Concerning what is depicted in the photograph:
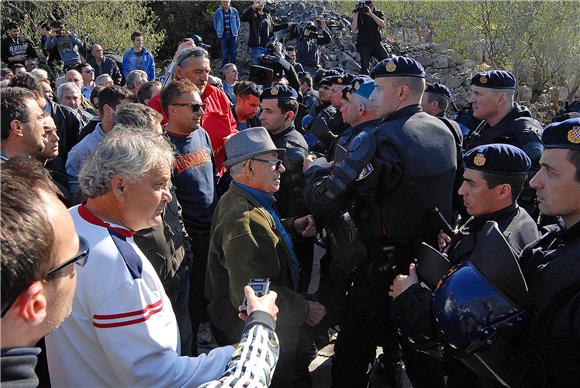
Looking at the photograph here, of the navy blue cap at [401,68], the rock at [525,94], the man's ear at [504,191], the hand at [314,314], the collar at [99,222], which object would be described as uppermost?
the collar at [99,222]

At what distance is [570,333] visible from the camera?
2061 mm

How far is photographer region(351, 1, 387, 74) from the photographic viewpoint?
45.6 ft

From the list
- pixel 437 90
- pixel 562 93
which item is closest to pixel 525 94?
pixel 562 93

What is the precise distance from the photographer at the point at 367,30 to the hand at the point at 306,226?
11208 millimetres

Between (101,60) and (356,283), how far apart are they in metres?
11.2

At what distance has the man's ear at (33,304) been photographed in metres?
1.27

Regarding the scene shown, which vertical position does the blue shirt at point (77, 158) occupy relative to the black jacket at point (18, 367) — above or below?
below

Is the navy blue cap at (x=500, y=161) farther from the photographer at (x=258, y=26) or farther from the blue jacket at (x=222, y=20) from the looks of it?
the blue jacket at (x=222, y=20)

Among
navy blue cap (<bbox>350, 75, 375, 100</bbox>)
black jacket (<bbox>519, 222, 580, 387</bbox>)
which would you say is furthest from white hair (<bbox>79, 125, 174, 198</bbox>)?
navy blue cap (<bbox>350, 75, 375, 100</bbox>)

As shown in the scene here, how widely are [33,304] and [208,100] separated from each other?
422 cm

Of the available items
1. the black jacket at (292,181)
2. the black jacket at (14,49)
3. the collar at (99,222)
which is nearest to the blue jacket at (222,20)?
the black jacket at (14,49)

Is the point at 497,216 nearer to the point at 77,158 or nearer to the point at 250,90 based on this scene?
the point at 77,158

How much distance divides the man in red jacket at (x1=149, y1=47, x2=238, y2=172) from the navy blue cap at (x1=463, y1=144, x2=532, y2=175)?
2.74 metres

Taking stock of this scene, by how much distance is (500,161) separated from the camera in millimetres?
2887
